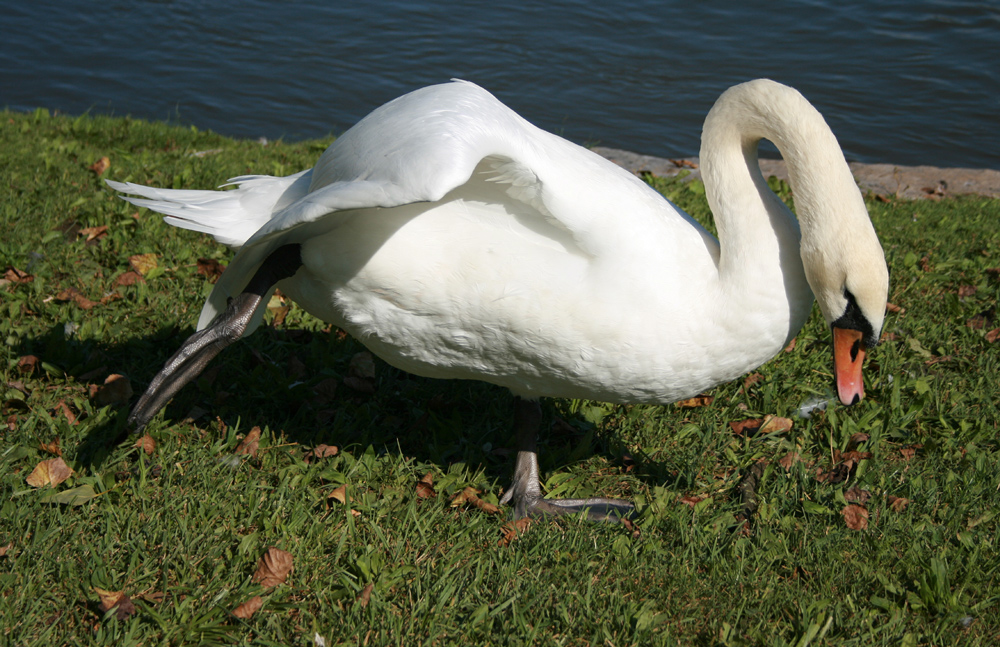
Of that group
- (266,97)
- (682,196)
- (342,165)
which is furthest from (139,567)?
(266,97)

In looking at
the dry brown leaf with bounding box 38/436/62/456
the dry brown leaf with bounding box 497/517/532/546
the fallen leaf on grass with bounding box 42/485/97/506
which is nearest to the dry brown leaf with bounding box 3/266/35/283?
the dry brown leaf with bounding box 38/436/62/456

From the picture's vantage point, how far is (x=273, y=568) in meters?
2.62

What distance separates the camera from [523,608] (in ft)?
8.41

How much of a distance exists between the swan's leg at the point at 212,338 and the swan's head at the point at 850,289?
1620 mm

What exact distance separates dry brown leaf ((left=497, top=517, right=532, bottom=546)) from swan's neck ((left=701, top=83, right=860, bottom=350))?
3.48 feet

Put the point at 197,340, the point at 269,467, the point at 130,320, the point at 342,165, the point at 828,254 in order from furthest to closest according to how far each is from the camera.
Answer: the point at 130,320
the point at 269,467
the point at 197,340
the point at 342,165
the point at 828,254

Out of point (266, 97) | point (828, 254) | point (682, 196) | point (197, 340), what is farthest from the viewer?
point (266, 97)

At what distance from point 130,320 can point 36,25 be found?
33.9 feet

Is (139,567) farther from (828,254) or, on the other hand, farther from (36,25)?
(36,25)

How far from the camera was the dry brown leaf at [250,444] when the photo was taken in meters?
3.24

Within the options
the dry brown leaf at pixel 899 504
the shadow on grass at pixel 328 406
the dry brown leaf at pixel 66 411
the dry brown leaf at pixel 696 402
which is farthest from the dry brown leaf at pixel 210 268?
the dry brown leaf at pixel 899 504

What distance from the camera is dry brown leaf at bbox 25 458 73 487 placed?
2875 millimetres

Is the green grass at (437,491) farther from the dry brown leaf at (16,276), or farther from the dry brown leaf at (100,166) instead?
the dry brown leaf at (100,166)

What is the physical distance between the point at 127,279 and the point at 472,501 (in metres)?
2.18
